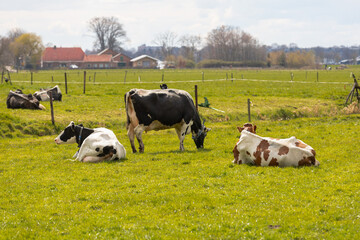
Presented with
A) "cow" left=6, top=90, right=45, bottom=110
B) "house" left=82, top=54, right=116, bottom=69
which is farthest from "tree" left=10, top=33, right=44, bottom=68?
"cow" left=6, top=90, right=45, bottom=110

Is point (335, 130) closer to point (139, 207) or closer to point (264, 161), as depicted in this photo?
point (264, 161)

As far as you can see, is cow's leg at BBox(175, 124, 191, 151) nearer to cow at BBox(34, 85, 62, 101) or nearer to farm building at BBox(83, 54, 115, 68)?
cow at BBox(34, 85, 62, 101)

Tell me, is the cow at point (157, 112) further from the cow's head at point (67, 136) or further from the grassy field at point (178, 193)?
the cow's head at point (67, 136)

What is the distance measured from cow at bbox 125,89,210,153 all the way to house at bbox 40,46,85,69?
144759 mm

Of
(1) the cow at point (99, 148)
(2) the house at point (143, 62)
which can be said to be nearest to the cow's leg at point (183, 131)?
(1) the cow at point (99, 148)

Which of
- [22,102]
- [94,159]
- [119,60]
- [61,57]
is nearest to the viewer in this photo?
[94,159]

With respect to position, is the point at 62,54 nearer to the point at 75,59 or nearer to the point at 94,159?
the point at 75,59

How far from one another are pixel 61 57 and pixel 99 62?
42.5 feet

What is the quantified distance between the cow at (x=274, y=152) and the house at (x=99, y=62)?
14607 centimetres

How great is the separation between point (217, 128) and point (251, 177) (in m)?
12.6

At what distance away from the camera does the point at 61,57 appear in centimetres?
16025

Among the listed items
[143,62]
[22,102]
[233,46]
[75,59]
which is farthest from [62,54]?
[22,102]

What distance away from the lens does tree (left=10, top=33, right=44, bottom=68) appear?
491 feet

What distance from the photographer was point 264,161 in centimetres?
1531
